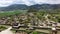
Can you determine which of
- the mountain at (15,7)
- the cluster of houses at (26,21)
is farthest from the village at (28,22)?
the mountain at (15,7)

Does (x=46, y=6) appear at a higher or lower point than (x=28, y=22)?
higher

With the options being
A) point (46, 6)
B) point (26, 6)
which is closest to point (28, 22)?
point (26, 6)

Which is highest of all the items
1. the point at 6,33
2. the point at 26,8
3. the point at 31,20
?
the point at 26,8

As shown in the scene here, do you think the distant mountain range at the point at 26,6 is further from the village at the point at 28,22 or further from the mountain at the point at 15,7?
the village at the point at 28,22

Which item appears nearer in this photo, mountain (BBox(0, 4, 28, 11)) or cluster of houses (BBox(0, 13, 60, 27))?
cluster of houses (BBox(0, 13, 60, 27))

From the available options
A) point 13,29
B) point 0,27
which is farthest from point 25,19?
point 0,27

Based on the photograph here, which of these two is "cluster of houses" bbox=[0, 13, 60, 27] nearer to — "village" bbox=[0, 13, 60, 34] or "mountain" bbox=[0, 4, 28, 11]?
"village" bbox=[0, 13, 60, 34]

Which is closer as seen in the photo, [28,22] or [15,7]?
[28,22]

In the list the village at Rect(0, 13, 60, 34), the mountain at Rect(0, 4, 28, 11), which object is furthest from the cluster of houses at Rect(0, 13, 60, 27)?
the mountain at Rect(0, 4, 28, 11)

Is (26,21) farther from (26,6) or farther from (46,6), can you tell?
(46,6)

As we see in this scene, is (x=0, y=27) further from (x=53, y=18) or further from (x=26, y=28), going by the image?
(x=53, y=18)

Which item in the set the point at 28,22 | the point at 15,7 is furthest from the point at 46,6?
the point at 15,7
